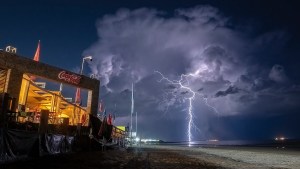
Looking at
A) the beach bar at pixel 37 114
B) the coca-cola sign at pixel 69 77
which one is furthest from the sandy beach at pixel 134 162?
the coca-cola sign at pixel 69 77

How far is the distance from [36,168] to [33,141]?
342cm

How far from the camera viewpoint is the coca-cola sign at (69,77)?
92.7 feet

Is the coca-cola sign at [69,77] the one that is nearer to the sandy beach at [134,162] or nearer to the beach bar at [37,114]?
the beach bar at [37,114]

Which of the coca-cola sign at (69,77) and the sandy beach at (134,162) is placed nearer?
the sandy beach at (134,162)

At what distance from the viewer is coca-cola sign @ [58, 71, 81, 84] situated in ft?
92.7

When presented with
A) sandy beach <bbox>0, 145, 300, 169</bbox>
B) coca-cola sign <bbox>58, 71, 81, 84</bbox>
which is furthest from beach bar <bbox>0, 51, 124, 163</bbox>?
sandy beach <bbox>0, 145, 300, 169</bbox>

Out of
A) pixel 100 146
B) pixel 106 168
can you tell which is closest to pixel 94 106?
pixel 100 146

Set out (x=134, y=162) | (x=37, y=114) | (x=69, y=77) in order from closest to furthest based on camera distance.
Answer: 1. (x=134, y=162)
2. (x=37, y=114)
3. (x=69, y=77)

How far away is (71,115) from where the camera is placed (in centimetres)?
3603

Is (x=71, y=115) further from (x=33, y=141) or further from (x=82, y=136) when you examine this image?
(x=33, y=141)

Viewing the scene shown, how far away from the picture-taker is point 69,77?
29.1 meters

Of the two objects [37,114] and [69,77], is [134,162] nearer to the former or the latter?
[37,114]

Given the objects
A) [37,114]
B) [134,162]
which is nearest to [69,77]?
[37,114]

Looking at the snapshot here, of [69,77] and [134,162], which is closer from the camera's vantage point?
[134,162]
